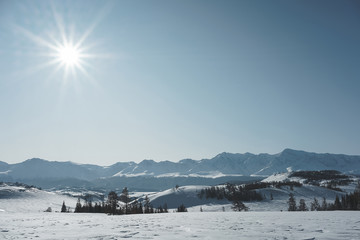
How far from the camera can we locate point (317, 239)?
504 inches

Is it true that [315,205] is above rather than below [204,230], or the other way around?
below

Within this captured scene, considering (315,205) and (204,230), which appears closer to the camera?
(204,230)

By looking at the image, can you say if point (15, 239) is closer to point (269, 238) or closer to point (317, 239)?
point (269, 238)

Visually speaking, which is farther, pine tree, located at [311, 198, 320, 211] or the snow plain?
pine tree, located at [311, 198, 320, 211]

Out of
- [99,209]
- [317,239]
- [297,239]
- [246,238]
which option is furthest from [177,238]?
[99,209]

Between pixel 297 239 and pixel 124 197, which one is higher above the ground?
pixel 124 197

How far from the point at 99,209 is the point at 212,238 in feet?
401

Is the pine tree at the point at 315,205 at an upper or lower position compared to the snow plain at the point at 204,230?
lower

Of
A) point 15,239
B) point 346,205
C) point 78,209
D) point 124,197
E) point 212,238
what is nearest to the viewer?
point 212,238

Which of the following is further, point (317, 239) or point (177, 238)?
point (177, 238)

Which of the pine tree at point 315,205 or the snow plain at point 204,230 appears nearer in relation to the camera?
the snow plain at point 204,230

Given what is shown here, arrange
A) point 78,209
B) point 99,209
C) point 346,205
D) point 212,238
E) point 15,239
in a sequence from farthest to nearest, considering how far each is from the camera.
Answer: point 78,209, point 346,205, point 99,209, point 15,239, point 212,238

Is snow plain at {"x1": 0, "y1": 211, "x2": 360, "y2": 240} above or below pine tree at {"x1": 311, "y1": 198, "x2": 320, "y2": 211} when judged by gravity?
above

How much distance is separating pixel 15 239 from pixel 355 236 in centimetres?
1994
